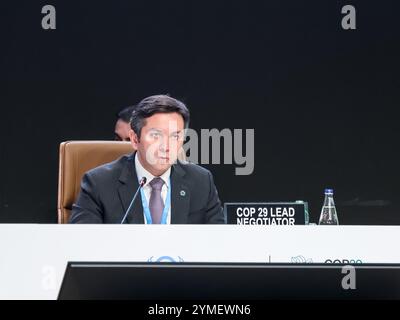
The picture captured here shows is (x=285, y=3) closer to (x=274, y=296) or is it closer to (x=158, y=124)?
(x=158, y=124)

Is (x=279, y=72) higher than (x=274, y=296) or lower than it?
higher

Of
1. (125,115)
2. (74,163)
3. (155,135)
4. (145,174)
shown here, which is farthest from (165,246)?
(125,115)

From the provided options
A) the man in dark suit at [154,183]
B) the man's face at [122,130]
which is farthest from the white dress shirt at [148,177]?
the man's face at [122,130]

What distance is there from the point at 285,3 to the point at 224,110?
0.88 m

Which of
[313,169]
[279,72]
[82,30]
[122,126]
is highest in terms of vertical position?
[82,30]

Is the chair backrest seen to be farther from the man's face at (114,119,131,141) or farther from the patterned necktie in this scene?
the man's face at (114,119,131,141)

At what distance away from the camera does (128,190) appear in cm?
250

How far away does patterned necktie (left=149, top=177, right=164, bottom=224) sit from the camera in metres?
2.41

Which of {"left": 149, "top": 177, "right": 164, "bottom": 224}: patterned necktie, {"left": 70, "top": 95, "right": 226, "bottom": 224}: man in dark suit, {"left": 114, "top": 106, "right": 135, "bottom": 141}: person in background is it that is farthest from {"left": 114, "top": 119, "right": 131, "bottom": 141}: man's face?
{"left": 149, "top": 177, "right": 164, "bottom": 224}: patterned necktie

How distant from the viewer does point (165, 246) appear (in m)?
1.27

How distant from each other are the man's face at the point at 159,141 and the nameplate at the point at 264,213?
307mm

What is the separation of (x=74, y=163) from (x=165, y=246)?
1710 millimetres

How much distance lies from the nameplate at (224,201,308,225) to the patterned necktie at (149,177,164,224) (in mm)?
240

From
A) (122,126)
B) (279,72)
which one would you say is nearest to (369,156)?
(279,72)
